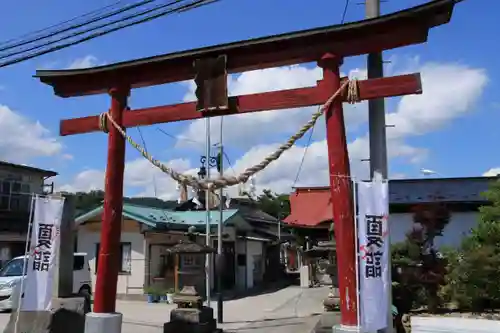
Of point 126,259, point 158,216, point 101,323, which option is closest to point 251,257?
point 158,216

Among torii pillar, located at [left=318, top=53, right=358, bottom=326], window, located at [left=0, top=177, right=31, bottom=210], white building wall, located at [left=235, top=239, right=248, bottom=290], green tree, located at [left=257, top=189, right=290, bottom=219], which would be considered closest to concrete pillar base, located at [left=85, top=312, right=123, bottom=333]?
torii pillar, located at [left=318, top=53, right=358, bottom=326]

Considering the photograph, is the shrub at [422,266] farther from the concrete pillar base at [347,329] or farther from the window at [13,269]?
the window at [13,269]

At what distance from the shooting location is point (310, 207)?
21672 mm

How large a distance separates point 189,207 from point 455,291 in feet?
85.5

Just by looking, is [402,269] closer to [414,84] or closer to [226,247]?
[414,84]

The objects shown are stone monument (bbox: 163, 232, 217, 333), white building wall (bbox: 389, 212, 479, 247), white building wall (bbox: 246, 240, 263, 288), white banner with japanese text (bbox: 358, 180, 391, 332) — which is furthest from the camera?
white building wall (bbox: 246, 240, 263, 288)

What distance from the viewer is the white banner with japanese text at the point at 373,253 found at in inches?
287

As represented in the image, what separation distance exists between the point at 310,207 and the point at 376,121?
44.9ft

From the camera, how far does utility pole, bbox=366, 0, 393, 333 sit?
8109 millimetres

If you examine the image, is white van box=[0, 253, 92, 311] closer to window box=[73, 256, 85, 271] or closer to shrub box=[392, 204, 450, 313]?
window box=[73, 256, 85, 271]

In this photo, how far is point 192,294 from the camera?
45.1 feet

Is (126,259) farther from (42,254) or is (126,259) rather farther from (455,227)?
(42,254)

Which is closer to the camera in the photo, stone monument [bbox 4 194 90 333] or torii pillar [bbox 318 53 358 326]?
torii pillar [bbox 318 53 358 326]

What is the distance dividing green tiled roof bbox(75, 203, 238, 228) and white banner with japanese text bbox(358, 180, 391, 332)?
17.6m
